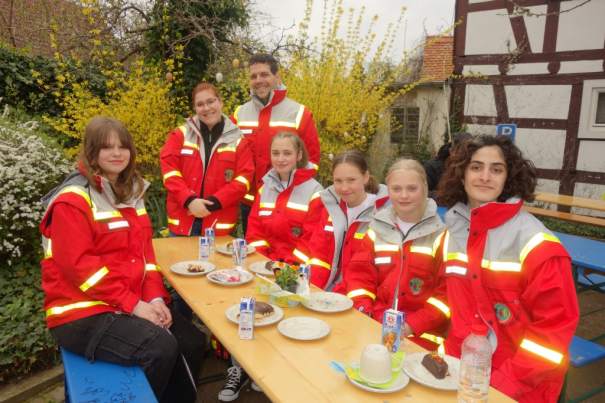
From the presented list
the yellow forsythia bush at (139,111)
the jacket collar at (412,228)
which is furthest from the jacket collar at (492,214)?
the yellow forsythia bush at (139,111)

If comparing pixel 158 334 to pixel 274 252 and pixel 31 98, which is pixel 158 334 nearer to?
pixel 274 252

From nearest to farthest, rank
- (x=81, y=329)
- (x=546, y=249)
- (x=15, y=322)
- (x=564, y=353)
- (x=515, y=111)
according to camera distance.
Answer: (x=564, y=353) → (x=546, y=249) → (x=81, y=329) → (x=15, y=322) → (x=515, y=111)

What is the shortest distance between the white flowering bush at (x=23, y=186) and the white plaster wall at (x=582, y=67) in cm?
965

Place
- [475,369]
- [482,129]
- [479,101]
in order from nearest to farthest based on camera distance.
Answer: [475,369]
[479,101]
[482,129]

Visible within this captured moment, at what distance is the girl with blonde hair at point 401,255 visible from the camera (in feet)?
8.39

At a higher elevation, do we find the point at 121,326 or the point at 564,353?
the point at 564,353

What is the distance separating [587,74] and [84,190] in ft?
32.6

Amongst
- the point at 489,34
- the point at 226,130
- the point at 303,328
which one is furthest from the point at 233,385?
the point at 489,34

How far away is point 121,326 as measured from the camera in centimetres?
236

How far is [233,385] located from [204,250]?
108 cm

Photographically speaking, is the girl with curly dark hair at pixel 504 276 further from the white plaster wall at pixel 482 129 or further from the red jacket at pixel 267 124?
the white plaster wall at pixel 482 129

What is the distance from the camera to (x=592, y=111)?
29.2 ft

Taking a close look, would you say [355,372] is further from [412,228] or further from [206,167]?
[206,167]

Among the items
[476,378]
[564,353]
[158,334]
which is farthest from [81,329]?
[564,353]
